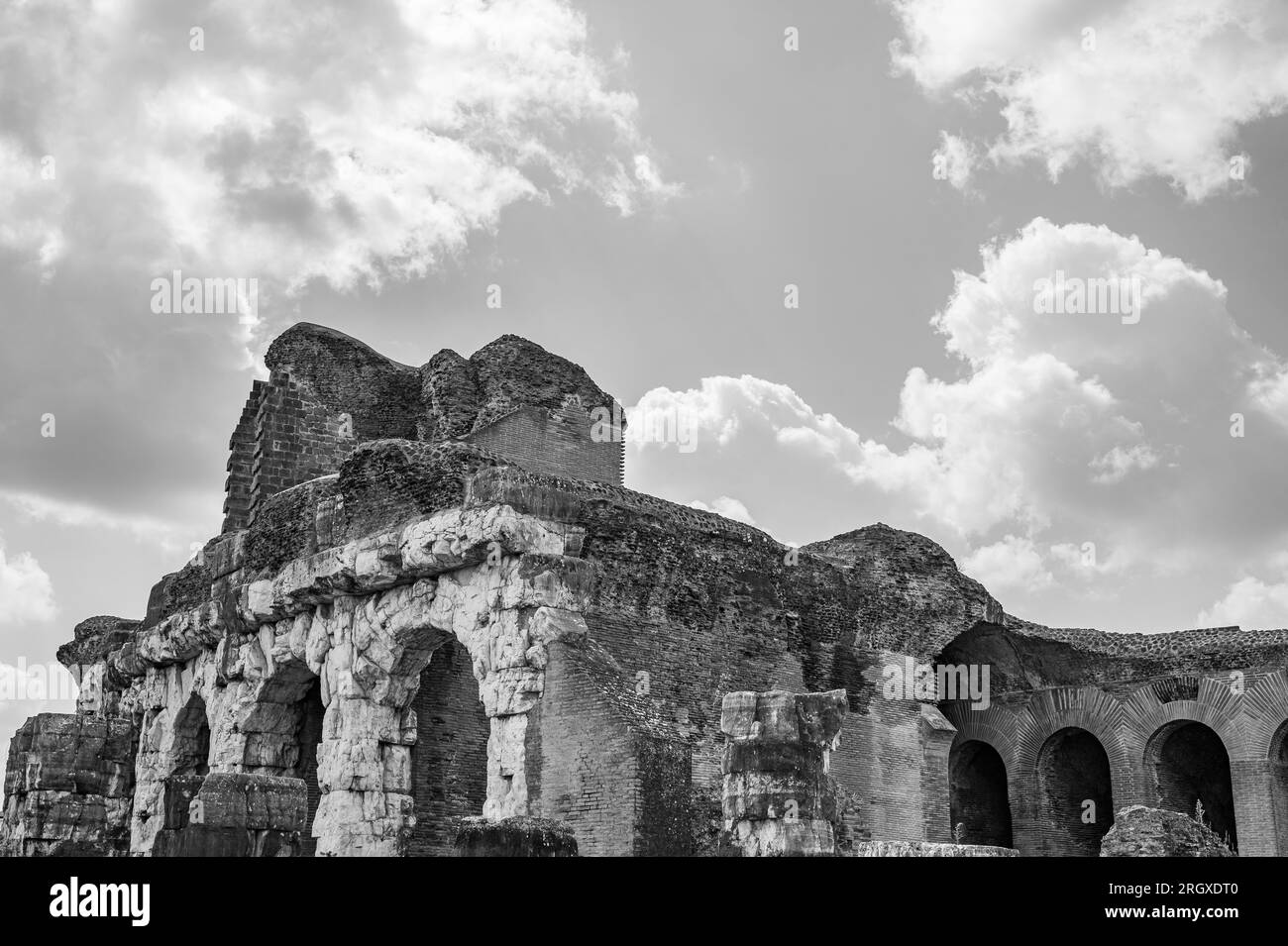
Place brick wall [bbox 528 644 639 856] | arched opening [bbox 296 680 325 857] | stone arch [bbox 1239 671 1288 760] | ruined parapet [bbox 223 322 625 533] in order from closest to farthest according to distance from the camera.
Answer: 1. brick wall [bbox 528 644 639 856]
2. arched opening [bbox 296 680 325 857]
3. stone arch [bbox 1239 671 1288 760]
4. ruined parapet [bbox 223 322 625 533]

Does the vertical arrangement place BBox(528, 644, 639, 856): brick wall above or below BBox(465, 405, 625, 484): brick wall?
below

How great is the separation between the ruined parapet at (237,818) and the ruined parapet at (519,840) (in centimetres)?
209

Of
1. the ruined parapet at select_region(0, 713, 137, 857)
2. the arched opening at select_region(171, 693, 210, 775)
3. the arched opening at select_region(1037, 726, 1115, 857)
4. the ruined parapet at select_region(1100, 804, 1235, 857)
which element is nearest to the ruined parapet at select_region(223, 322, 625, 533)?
the arched opening at select_region(171, 693, 210, 775)

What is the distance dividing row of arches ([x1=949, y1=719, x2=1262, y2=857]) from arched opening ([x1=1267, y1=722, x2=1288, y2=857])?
16cm

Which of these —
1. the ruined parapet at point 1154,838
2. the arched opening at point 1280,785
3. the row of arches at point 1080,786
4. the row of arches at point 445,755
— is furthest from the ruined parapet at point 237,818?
the arched opening at point 1280,785

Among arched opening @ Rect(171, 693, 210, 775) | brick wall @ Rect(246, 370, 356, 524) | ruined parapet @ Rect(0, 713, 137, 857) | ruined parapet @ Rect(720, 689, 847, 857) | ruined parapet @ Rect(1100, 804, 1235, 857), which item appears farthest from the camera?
brick wall @ Rect(246, 370, 356, 524)

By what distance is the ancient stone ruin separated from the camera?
13578 millimetres

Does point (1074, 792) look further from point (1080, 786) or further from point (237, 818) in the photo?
point (237, 818)

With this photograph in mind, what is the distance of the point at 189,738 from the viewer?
70.6ft

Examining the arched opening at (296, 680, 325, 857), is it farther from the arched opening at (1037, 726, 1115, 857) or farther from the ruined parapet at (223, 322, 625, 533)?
the arched opening at (1037, 726, 1115, 857)

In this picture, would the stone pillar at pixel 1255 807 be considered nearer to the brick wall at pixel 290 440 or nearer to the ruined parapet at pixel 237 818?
the ruined parapet at pixel 237 818

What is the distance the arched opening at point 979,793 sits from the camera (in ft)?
73.3
